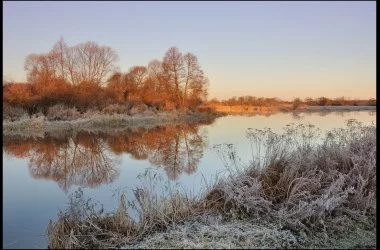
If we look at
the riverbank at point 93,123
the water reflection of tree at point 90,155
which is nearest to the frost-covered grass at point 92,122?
the riverbank at point 93,123

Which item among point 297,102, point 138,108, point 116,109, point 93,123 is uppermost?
point 297,102

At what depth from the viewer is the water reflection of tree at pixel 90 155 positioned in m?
9.34

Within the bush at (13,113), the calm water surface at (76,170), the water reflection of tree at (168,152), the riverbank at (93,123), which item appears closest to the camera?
the calm water surface at (76,170)

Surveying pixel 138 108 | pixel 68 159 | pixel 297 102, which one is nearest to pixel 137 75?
pixel 138 108

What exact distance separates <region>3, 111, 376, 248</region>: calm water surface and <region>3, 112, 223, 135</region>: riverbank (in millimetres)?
3541

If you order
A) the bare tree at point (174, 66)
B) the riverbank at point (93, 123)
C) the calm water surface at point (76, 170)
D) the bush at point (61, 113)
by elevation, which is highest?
the bare tree at point (174, 66)

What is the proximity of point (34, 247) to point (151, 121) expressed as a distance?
23595mm

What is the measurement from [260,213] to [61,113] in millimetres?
21465

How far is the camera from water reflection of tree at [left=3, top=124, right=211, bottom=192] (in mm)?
9336

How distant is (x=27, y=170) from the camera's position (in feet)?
33.8

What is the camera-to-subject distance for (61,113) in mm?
24734

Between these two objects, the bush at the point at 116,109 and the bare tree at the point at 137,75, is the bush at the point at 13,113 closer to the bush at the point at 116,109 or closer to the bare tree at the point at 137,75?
the bush at the point at 116,109

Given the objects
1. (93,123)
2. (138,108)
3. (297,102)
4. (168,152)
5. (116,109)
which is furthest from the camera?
(297,102)

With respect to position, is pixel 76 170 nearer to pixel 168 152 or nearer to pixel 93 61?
pixel 168 152
